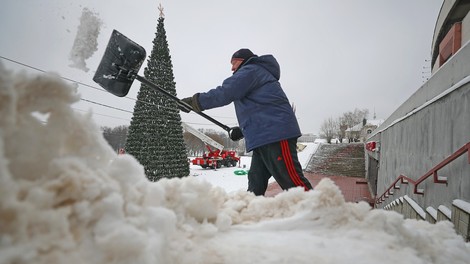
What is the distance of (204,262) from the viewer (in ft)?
2.33

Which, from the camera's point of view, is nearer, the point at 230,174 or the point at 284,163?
the point at 284,163

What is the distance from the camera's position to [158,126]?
1145cm

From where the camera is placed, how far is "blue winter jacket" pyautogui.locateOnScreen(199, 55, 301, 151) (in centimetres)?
258

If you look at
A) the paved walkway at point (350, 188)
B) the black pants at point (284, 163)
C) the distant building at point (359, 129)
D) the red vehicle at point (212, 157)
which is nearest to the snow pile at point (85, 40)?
the black pants at point (284, 163)

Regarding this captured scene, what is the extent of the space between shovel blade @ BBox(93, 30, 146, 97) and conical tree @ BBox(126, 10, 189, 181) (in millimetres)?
7908

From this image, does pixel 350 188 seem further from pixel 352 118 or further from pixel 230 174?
pixel 352 118

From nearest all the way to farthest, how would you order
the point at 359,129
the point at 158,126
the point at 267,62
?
the point at 267,62, the point at 158,126, the point at 359,129

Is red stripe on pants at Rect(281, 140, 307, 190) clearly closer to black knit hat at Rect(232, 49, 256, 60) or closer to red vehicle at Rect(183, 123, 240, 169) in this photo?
black knit hat at Rect(232, 49, 256, 60)

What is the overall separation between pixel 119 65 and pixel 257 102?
1.80m

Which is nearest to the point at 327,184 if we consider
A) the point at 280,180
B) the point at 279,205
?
the point at 279,205

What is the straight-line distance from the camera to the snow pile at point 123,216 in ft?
1.70

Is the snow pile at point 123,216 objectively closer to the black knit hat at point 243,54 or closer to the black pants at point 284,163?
the black pants at point 284,163

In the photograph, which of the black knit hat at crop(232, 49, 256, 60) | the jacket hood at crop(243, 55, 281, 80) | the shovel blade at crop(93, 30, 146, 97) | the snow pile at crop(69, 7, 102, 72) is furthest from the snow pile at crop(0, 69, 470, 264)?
the shovel blade at crop(93, 30, 146, 97)

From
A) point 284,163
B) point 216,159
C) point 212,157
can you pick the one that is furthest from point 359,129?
point 284,163
